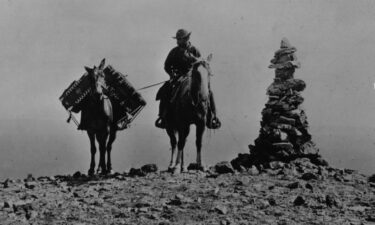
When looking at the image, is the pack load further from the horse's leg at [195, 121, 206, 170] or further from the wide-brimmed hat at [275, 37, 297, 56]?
the wide-brimmed hat at [275, 37, 297, 56]

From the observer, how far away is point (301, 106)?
1767cm

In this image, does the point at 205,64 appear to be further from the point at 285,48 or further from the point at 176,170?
the point at 285,48

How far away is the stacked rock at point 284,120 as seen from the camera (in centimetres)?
1700

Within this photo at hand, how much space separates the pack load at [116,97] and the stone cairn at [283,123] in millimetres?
3579

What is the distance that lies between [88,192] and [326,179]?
557 centimetres

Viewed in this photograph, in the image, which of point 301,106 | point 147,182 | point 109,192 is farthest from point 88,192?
point 301,106

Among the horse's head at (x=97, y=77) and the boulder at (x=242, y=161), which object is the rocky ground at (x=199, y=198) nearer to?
the horse's head at (x=97, y=77)

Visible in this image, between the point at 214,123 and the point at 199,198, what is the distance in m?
4.35

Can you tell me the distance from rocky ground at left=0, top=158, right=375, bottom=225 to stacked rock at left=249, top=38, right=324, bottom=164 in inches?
102

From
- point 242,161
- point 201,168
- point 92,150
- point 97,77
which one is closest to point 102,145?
point 92,150

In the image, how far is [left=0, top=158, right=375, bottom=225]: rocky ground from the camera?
32.4 ft

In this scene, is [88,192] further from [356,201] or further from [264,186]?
[356,201]

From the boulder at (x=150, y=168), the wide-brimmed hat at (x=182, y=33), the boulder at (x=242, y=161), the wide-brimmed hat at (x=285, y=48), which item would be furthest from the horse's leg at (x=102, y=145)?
the wide-brimmed hat at (x=285, y=48)

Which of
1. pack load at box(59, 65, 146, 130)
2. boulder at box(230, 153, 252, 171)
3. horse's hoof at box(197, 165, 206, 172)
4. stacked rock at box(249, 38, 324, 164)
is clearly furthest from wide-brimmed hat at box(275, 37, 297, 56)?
horse's hoof at box(197, 165, 206, 172)
